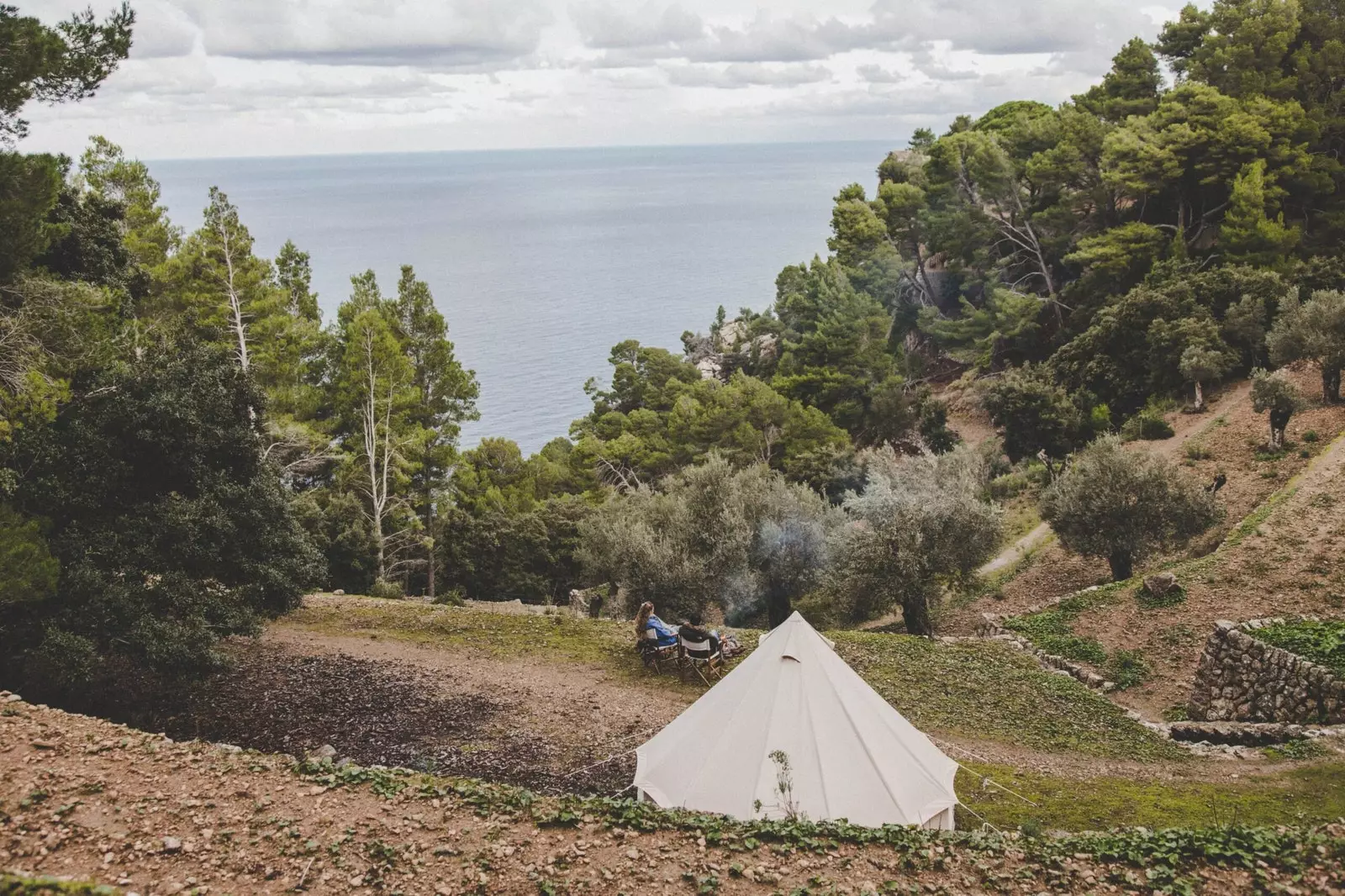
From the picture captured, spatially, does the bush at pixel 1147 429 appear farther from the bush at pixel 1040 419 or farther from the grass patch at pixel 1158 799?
the grass patch at pixel 1158 799

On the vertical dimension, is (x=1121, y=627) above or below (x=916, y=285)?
below

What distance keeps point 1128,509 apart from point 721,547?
1099 cm

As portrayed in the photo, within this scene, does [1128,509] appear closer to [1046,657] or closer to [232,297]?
[1046,657]

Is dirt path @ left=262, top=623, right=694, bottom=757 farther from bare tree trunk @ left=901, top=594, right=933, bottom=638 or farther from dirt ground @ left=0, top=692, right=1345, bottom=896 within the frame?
bare tree trunk @ left=901, top=594, right=933, bottom=638

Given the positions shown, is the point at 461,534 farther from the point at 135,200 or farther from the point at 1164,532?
the point at 1164,532

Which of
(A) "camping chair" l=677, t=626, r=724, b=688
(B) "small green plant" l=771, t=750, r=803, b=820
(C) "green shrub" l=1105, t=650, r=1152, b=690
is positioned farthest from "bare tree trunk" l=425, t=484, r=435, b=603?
(B) "small green plant" l=771, t=750, r=803, b=820

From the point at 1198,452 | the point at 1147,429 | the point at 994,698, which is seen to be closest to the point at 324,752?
the point at 994,698

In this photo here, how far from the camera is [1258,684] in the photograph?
53.8 ft

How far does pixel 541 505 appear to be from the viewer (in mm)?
38156

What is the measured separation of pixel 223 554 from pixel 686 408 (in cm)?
3459

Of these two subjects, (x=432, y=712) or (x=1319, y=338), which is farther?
(x=1319, y=338)

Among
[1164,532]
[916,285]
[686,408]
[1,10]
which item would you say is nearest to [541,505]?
[686,408]

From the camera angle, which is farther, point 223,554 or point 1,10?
point 223,554

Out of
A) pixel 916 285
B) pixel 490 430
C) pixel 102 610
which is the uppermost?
pixel 916 285
